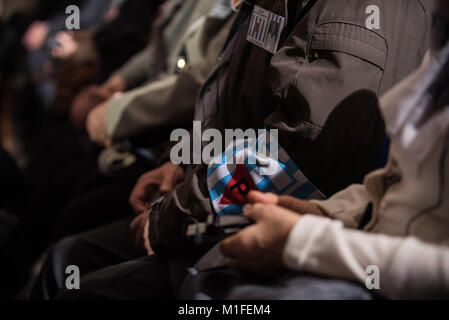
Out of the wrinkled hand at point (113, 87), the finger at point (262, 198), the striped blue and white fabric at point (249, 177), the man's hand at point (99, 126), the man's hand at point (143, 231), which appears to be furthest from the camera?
the wrinkled hand at point (113, 87)

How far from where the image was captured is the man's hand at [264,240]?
1.86ft

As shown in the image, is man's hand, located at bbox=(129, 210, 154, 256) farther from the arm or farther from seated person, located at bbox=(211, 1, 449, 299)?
the arm

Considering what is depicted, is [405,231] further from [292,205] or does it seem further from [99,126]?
[99,126]

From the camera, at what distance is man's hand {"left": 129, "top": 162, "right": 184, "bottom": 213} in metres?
1.01

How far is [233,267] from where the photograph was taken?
0.61 meters

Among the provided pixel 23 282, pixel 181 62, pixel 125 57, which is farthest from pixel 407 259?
pixel 125 57

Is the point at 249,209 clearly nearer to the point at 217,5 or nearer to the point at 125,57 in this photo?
the point at 217,5

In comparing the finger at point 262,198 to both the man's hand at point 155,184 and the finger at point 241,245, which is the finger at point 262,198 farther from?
the man's hand at point 155,184

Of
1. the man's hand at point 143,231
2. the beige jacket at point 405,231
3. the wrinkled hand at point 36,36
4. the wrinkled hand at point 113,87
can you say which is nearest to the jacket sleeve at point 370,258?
the beige jacket at point 405,231

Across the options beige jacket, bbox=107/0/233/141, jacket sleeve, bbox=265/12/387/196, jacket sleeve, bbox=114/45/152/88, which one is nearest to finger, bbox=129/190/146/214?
beige jacket, bbox=107/0/233/141

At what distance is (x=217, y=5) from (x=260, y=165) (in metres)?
0.65

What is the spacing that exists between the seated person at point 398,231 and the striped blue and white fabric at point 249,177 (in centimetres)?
16

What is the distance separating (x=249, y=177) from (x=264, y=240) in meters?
0.21

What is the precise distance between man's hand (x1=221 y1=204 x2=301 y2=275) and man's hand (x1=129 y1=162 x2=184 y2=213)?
425 millimetres
